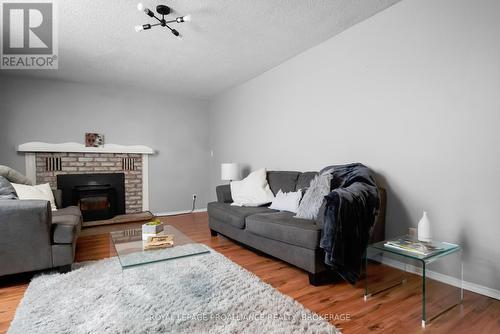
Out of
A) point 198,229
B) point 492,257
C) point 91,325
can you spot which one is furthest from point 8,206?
point 492,257

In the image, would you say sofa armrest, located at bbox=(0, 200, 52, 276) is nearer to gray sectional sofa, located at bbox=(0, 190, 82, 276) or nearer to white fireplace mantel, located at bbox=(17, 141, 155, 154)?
gray sectional sofa, located at bbox=(0, 190, 82, 276)

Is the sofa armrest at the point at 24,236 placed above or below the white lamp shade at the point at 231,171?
below

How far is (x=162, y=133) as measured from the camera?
5578 millimetres

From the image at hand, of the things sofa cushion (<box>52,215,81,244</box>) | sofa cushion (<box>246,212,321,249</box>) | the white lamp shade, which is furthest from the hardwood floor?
the white lamp shade

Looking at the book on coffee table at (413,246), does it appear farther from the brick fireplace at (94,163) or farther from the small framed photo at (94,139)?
the small framed photo at (94,139)

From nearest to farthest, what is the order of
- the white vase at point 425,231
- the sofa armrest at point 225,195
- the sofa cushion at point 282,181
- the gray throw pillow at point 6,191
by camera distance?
the white vase at point 425,231 < the gray throw pillow at point 6,191 < the sofa cushion at point 282,181 < the sofa armrest at point 225,195

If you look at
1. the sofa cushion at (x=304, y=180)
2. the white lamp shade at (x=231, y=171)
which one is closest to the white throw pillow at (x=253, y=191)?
the sofa cushion at (x=304, y=180)

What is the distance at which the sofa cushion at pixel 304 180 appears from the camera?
10.5 ft

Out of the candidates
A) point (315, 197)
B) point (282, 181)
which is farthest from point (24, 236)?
point (282, 181)

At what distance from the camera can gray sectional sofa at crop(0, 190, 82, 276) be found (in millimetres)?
2197

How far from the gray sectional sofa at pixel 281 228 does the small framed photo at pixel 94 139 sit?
273 centimetres

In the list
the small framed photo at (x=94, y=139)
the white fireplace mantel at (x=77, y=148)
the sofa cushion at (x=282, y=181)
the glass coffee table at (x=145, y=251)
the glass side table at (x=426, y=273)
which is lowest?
the glass side table at (x=426, y=273)

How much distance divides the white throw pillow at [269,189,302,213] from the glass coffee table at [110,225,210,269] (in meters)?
1.28

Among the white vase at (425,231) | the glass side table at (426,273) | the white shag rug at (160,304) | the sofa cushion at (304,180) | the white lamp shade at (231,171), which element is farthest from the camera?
the white lamp shade at (231,171)
